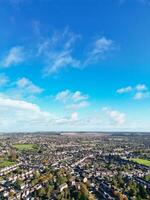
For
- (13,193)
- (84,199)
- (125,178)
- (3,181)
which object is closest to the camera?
(84,199)

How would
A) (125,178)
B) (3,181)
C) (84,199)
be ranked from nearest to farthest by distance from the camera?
(84,199), (3,181), (125,178)

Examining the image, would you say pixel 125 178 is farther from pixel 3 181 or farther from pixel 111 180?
pixel 3 181

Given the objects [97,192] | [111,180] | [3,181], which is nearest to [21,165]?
[3,181]

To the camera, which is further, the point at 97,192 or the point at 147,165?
the point at 147,165

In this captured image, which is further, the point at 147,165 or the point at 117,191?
the point at 147,165

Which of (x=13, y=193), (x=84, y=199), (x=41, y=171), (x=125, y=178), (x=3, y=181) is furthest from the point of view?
(x=41, y=171)

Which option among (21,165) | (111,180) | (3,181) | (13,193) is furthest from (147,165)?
(13,193)

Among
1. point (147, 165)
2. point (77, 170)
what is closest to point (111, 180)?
point (77, 170)

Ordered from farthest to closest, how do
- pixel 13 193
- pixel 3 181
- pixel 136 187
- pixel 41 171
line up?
pixel 41 171
pixel 3 181
pixel 136 187
pixel 13 193

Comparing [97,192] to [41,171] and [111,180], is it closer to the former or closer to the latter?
[111,180]
